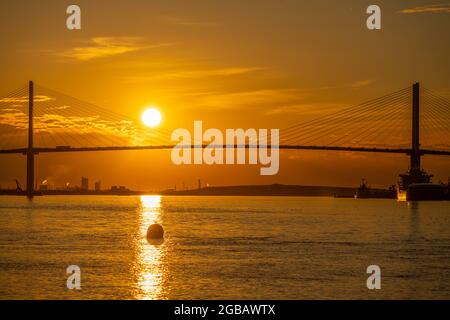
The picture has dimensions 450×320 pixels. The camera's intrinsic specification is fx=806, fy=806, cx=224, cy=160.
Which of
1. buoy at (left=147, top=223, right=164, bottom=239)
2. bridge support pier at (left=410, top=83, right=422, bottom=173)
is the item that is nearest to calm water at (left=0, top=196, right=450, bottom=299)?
→ buoy at (left=147, top=223, right=164, bottom=239)

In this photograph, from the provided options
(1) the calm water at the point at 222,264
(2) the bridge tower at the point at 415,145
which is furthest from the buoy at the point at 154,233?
(2) the bridge tower at the point at 415,145

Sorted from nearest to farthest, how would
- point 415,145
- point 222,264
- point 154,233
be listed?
1. point 222,264
2. point 154,233
3. point 415,145

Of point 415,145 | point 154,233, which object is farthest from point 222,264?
point 415,145

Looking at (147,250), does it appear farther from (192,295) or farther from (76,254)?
(192,295)

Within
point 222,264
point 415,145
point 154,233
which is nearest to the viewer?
point 222,264

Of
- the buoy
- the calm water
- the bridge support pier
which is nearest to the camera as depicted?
the calm water

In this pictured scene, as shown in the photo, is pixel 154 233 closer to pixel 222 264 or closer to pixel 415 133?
pixel 222 264

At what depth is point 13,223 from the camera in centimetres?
6956

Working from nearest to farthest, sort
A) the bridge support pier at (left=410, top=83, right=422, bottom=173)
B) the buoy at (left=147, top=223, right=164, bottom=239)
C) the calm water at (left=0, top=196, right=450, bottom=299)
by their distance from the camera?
the calm water at (left=0, top=196, right=450, bottom=299) → the buoy at (left=147, top=223, right=164, bottom=239) → the bridge support pier at (left=410, top=83, right=422, bottom=173)

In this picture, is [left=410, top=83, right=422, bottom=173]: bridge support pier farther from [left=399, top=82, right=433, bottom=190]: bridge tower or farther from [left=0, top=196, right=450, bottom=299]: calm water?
[left=0, top=196, right=450, bottom=299]: calm water

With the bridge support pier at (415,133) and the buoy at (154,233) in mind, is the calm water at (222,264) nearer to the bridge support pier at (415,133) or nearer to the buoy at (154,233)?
the buoy at (154,233)

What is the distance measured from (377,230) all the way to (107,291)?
127 feet

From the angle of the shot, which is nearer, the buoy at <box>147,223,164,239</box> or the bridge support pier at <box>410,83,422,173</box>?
the buoy at <box>147,223,164,239</box>
